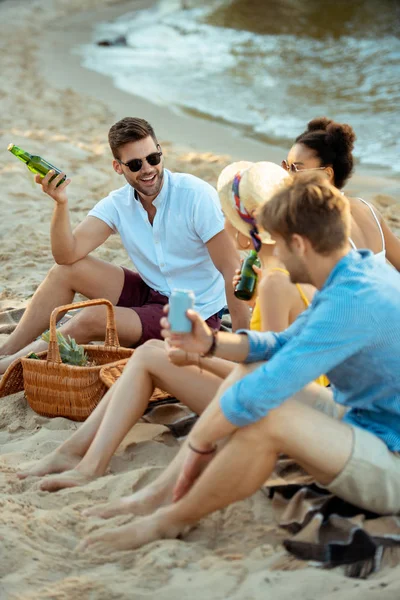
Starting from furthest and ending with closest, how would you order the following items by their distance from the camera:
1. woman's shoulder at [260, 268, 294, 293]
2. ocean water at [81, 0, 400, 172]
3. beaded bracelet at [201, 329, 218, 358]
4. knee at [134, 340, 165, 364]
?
ocean water at [81, 0, 400, 172] < knee at [134, 340, 165, 364] < woman's shoulder at [260, 268, 294, 293] < beaded bracelet at [201, 329, 218, 358]

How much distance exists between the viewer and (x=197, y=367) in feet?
10.1

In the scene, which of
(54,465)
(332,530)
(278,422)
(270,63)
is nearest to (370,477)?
(332,530)

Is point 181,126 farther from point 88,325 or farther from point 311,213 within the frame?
point 311,213

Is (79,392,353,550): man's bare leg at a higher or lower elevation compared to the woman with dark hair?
lower

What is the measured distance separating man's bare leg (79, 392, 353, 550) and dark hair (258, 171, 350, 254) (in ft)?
1.64

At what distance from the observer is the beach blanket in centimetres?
251

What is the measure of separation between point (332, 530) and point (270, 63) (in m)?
14.6

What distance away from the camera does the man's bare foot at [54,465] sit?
3182 mm

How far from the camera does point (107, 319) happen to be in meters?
3.89

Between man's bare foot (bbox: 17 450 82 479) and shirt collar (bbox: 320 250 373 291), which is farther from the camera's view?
man's bare foot (bbox: 17 450 82 479)

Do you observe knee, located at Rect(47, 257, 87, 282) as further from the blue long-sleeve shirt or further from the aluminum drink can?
the blue long-sleeve shirt

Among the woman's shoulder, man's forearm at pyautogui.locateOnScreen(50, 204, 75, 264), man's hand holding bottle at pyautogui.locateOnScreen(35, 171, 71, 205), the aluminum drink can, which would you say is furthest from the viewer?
man's forearm at pyautogui.locateOnScreen(50, 204, 75, 264)

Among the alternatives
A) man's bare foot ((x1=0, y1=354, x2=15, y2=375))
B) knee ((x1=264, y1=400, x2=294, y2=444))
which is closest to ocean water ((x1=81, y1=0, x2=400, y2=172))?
man's bare foot ((x1=0, y1=354, x2=15, y2=375))

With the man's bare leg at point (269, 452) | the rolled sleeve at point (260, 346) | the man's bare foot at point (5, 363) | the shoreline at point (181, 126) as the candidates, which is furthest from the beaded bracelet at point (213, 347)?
the shoreline at point (181, 126)
